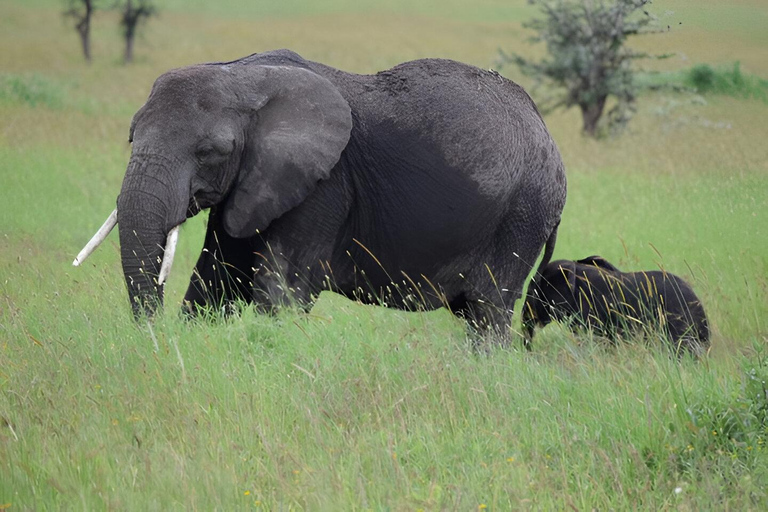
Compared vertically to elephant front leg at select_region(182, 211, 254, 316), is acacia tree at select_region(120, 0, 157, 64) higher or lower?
lower

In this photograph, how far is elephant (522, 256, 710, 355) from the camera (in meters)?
7.30

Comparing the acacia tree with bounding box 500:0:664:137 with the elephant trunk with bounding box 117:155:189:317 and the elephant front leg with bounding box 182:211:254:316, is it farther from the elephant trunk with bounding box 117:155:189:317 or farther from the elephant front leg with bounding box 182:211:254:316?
the elephant trunk with bounding box 117:155:189:317

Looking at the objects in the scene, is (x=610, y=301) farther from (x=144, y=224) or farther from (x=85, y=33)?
(x=85, y=33)

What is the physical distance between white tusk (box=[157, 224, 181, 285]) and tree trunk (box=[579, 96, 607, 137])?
20.8 m

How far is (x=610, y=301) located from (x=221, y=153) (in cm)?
319

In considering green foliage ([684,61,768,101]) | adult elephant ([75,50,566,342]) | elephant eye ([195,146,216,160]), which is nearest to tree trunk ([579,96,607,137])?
green foliage ([684,61,768,101])

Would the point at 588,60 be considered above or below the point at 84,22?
above

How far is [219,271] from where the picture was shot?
6906 millimetres

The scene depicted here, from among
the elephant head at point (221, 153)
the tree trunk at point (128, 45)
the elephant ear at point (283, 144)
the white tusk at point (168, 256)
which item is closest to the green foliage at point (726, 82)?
the elephant ear at point (283, 144)

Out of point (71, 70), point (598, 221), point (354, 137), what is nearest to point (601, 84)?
point (598, 221)

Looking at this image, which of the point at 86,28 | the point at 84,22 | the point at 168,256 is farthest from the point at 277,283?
the point at 84,22

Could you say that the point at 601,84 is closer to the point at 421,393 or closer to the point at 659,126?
the point at 659,126

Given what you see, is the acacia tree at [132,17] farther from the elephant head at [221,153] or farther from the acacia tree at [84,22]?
the elephant head at [221,153]

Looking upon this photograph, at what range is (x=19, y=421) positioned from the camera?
189 inches
